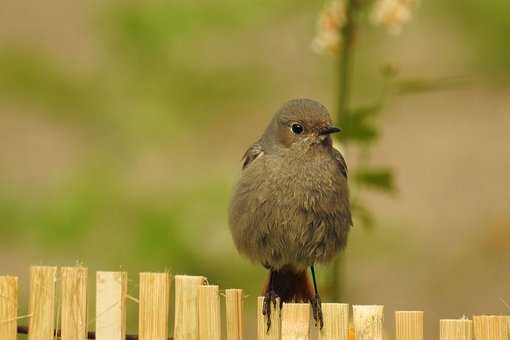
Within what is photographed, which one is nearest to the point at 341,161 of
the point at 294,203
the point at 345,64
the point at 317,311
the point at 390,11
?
the point at 294,203

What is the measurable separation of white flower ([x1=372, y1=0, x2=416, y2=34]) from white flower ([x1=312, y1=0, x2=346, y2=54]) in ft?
0.61

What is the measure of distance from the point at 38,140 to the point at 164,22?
1.94 meters

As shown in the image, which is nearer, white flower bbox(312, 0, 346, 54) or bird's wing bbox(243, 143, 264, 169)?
bird's wing bbox(243, 143, 264, 169)

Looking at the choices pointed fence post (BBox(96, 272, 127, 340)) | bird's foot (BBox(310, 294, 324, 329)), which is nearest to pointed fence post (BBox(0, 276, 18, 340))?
pointed fence post (BBox(96, 272, 127, 340))

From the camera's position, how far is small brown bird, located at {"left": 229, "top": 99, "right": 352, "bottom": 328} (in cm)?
446

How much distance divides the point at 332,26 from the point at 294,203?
0.95 metres

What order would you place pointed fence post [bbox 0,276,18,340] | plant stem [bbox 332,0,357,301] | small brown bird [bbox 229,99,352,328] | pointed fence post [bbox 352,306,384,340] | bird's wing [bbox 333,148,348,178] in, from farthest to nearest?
1. plant stem [bbox 332,0,357,301]
2. bird's wing [bbox 333,148,348,178]
3. small brown bird [bbox 229,99,352,328]
4. pointed fence post [bbox 0,276,18,340]
5. pointed fence post [bbox 352,306,384,340]

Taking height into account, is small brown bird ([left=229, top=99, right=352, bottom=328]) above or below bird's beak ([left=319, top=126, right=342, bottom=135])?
below

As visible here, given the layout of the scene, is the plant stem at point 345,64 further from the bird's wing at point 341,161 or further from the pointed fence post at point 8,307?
the pointed fence post at point 8,307

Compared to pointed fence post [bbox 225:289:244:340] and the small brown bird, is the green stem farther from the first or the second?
pointed fence post [bbox 225:289:244:340]

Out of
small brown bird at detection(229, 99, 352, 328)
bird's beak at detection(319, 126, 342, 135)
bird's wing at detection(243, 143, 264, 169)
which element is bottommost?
small brown bird at detection(229, 99, 352, 328)

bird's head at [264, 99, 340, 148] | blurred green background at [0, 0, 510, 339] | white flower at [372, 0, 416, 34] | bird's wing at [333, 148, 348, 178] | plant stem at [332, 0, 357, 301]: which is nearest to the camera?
bird's head at [264, 99, 340, 148]

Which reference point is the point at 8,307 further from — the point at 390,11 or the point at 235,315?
the point at 390,11

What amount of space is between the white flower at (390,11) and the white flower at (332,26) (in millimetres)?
186
